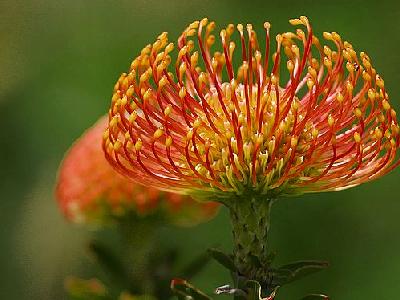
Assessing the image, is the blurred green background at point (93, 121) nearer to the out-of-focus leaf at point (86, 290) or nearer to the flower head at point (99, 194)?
the flower head at point (99, 194)

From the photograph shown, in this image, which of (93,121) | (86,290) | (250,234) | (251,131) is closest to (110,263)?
(86,290)

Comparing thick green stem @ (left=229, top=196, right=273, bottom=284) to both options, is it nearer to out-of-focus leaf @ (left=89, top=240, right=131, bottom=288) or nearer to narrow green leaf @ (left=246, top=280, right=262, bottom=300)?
narrow green leaf @ (left=246, top=280, right=262, bottom=300)

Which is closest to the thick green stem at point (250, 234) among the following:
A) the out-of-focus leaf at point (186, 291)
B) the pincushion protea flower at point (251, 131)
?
the pincushion protea flower at point (251, 131)

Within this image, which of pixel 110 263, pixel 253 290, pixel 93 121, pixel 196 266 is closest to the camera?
pixel 253 290

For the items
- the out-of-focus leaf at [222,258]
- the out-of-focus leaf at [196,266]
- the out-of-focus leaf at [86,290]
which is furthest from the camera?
the out-of-focus leaf at [196,266]

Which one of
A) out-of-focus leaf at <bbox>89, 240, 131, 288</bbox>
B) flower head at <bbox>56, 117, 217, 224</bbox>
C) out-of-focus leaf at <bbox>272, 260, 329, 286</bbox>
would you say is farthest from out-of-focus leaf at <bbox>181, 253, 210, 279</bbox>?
out-of-focus leaf at <bbox>272, 260, 329, 286</bbox>

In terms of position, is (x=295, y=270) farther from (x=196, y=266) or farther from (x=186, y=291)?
(x=196, y=266)
